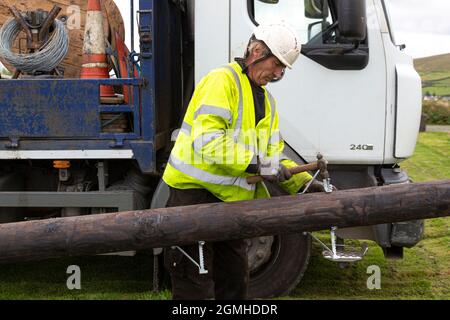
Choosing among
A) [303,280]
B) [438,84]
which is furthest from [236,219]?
[438,84]

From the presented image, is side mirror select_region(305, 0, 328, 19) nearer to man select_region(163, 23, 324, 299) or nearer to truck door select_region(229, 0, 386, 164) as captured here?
truck door select_region(229, 0, 386, 164)

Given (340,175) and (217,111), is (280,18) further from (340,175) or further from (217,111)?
(217,111)

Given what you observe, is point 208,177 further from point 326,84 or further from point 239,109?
point 326,84

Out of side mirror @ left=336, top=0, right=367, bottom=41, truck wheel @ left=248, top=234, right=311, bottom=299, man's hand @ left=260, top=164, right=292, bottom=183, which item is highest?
side mirror @ left=336, top=0, right=367, bottom=41

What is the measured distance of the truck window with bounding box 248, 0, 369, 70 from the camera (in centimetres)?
434

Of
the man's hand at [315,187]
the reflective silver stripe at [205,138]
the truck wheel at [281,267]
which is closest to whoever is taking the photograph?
the reflective silver stripe at [205,138]

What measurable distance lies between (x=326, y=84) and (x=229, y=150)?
64.9 inches

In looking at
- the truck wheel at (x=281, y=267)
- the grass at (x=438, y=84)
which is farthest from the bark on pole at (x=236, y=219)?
the grass at (x=438, y=84)

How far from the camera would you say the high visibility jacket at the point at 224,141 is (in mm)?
3029

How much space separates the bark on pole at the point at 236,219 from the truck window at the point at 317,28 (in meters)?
1.53

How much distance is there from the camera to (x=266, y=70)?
3.21 meters

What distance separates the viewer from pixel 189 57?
198 inches

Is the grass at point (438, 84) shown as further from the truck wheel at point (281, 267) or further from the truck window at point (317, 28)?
the truck wheel at point (281, 267)

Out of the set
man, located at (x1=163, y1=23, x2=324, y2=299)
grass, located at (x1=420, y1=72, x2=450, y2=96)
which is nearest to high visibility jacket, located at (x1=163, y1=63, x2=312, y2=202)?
man, located at (x1=163, y1=23, x2=324, y2=299)
